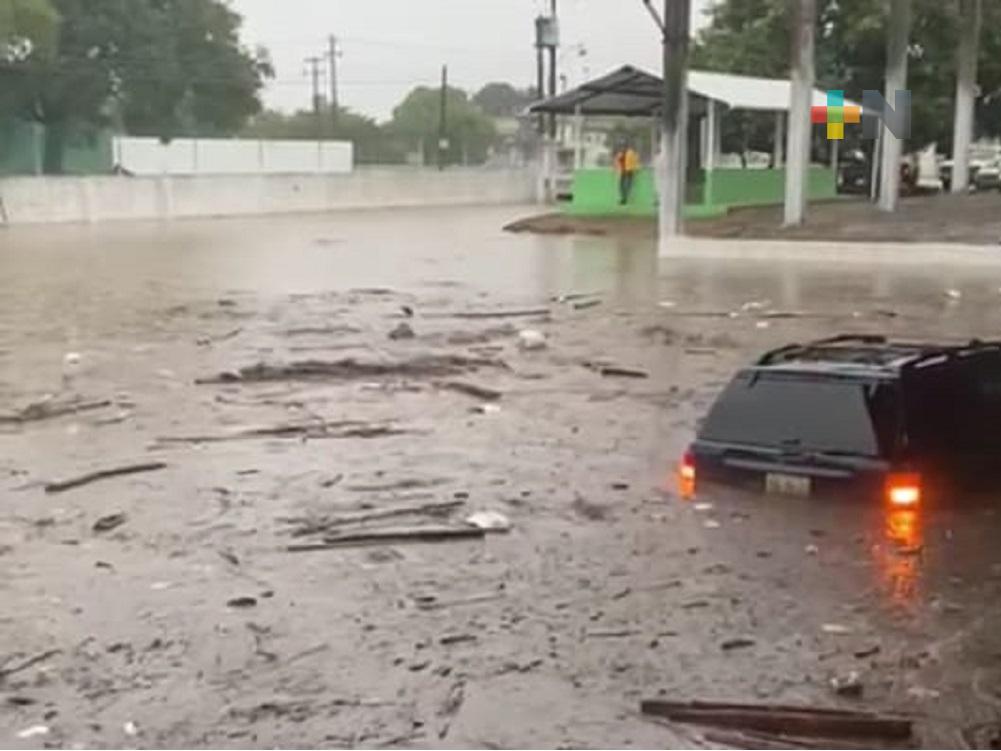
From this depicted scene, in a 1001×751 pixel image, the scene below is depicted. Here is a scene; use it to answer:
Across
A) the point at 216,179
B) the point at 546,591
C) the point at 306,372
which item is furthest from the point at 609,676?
the point at 216,179

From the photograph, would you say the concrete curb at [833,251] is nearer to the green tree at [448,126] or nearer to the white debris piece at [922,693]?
the white debris piece at [922,693]

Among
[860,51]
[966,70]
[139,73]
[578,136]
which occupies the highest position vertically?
[860,51]

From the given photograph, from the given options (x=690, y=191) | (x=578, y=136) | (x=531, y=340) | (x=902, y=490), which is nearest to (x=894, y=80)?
(x=690, y=191)

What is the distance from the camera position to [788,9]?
4872cm

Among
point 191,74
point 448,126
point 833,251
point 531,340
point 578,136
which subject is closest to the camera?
point 531,340

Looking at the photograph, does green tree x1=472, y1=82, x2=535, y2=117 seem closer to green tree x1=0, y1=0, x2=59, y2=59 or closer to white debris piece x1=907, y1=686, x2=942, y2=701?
green tree x1=0, y1=0, x2=59, y2=59

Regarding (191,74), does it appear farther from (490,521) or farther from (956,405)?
(956,405)

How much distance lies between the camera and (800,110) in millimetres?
39188

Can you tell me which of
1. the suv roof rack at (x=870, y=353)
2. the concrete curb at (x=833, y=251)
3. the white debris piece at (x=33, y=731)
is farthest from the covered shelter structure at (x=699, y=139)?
the white debris piece at (x=33, y=731)

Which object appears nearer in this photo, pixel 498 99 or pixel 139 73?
pixel 139 73

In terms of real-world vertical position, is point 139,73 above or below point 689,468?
above

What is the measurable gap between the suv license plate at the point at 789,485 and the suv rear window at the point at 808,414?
0.25m

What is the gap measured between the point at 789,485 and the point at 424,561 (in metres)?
2.70

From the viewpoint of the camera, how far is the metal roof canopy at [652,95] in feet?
152
